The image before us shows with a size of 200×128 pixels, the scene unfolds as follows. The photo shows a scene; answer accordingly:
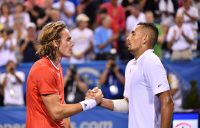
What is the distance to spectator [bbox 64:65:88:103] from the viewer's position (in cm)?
1160

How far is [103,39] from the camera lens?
13117 millimetres

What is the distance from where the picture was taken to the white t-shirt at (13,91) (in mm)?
11773

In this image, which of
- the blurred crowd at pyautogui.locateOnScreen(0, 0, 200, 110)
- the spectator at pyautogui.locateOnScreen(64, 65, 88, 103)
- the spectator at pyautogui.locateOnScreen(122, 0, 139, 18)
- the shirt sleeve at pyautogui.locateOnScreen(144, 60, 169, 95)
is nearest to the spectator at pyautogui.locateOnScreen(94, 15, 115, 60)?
the blurred crowd at pyautogui.locateOnScreen(0, 0, 200, 110)

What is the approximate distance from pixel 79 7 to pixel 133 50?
830cm

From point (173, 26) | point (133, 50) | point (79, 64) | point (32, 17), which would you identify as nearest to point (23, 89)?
point (79, 64)

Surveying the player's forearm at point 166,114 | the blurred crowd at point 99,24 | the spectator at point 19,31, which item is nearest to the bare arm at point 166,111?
the player's forearm at point 166,114

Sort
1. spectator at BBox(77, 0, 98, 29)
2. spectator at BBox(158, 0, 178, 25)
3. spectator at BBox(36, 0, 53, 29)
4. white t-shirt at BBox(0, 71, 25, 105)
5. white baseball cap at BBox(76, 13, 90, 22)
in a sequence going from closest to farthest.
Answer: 1. white t-shirt at BBox(0, 71, 25, 105)
2. white baseball cap at BBox(76, 13, 90, 22)
3. spectator at BBox(158, 0, 178, 25)
4. spectator at BBox(36, 0, 53, 29)
5. spectator at BBox(77, 0, 98, 29)

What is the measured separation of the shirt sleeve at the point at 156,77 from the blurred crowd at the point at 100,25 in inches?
260

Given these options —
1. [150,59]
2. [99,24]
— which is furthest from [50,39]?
[99,24]

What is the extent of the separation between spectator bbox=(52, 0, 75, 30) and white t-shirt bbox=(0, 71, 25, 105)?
231cm

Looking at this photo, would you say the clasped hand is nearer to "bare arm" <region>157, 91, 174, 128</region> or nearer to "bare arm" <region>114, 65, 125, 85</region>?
"bare arm" <region>157, 91, 174, 128</region>

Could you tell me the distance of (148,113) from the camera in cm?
550

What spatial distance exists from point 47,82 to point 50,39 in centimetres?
44

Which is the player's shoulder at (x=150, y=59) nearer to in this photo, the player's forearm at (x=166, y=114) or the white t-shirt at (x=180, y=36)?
the player's forearm at (x=166, y=114)
